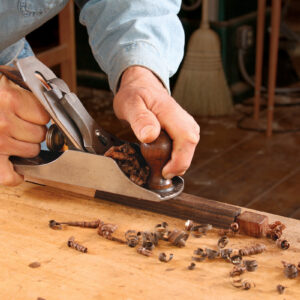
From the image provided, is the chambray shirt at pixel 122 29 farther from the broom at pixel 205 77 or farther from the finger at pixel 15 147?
the broom at pixel 205 77

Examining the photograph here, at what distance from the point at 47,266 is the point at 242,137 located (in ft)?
6.76

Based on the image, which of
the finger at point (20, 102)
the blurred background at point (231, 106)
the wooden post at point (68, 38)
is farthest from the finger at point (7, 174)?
the wooden post at point (68, 38)

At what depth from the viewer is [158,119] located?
976 mm

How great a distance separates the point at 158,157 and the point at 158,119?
0.08 m

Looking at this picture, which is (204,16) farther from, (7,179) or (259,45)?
(7,179)

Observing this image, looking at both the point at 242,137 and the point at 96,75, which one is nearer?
the point at 242,137

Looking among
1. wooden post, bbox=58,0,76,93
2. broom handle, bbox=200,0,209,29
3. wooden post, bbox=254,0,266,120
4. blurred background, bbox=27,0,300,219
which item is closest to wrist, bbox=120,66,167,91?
blurred background, bbox=27,0,300,219

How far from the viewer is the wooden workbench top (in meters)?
0.78

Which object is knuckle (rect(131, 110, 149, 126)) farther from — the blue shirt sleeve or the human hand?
the blue shirt sleeve

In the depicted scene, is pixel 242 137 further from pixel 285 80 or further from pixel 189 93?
pixel 285 80

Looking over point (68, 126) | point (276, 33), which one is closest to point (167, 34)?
point (68, 126)

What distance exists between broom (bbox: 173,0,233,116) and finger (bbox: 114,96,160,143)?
2075 millimetres

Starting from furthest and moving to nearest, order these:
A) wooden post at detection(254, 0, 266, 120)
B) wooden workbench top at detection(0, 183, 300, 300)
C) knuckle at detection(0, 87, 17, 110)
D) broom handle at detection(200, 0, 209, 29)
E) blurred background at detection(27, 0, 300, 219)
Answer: broom handle at detection(200, 0, 209, 29) → wooden post at detection(254, 0, 266, 120) → blurred background at detection(27, 0, 300, 219) → knuckle at detection(0, 87, 17, 110) → wooden workbench top at detection(0, 183, 300, 300)

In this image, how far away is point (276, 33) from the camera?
105 inches
